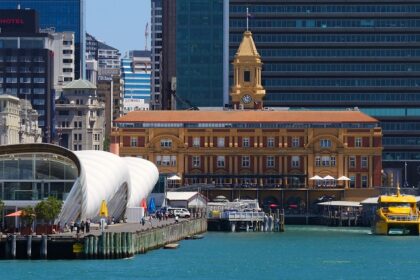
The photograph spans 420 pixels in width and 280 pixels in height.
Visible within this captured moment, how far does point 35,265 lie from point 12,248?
230 inches

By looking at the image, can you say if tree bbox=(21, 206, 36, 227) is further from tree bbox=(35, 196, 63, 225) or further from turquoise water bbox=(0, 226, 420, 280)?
turquoise water bbox=(0, 226, 420, 280)

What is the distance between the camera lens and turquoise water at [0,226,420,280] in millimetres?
127500

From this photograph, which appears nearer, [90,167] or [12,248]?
[12,248]

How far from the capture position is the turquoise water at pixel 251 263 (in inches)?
5020

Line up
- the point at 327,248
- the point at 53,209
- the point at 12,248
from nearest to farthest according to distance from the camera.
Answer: the point at 12,248
the point at 53,209
the point at 327,248

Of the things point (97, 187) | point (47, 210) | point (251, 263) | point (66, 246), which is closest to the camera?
point (66, 246)

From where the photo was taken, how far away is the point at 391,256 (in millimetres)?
157000

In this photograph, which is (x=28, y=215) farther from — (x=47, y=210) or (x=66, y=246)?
(x=66, y=246)

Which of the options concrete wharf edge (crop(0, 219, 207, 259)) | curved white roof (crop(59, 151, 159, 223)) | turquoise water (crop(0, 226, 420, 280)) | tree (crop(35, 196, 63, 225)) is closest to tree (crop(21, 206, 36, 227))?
tree (crop(35, 196, 63, 225))

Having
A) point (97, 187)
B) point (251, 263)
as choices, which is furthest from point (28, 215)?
point (251, 263)

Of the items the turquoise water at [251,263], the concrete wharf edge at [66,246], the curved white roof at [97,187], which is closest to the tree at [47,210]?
the curved white roof at [97,187]

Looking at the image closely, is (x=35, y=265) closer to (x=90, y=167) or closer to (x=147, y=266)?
(x=147, y=266)

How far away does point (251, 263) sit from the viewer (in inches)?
5694

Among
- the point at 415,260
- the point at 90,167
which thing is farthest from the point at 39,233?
the point at 415,260
